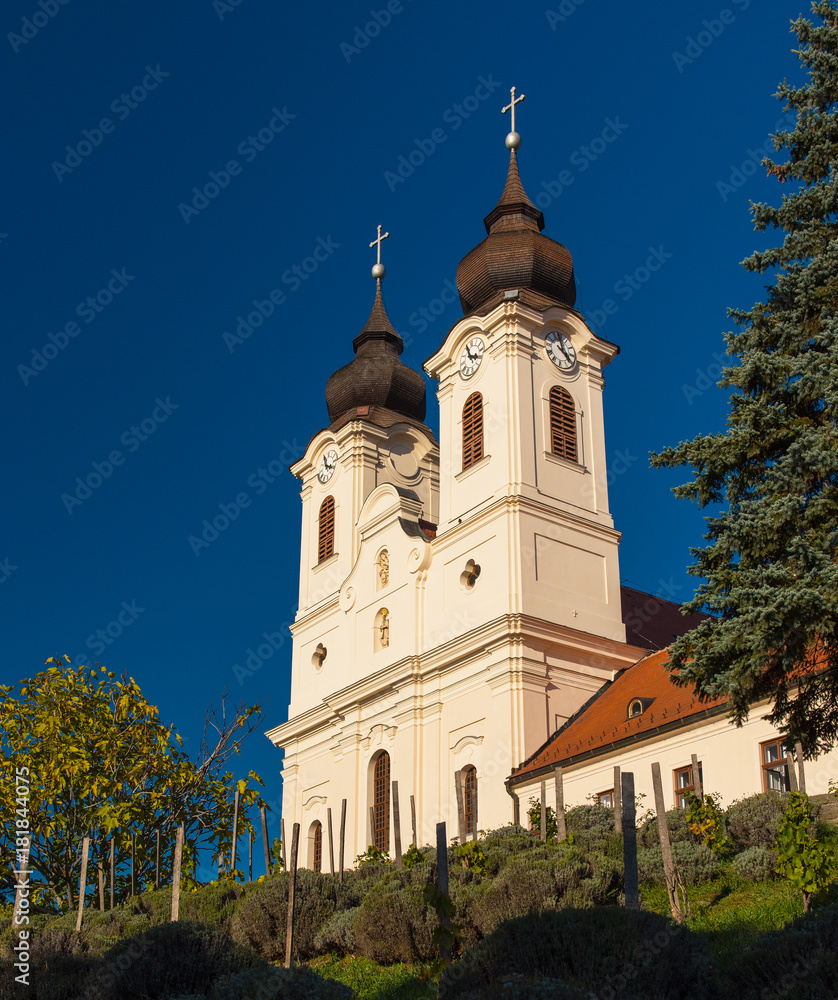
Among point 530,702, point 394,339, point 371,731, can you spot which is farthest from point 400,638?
point 394,339

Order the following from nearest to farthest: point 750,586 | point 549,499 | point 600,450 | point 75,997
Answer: point 75,997
point 750,586
point 549,499
point 600,450

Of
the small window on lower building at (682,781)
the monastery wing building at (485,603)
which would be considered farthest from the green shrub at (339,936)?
the monastery wing building at (485,603)

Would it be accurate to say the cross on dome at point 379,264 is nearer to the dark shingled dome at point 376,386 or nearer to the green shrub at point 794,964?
the dark shingled dome at point 376,386

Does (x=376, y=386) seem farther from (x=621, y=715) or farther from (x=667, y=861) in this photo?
(x=667, y=861)

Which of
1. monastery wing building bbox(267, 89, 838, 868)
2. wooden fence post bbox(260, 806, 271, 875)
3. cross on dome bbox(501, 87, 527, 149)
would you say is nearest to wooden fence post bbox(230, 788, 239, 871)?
wooden fence post bbox(260, 806, 271, 875)

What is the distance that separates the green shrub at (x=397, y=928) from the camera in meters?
16.2

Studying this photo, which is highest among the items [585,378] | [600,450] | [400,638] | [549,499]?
[585,378]

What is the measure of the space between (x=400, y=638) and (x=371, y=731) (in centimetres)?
302

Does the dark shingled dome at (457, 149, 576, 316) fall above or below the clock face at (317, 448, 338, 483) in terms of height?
above

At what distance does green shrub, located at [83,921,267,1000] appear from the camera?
38.5 ft

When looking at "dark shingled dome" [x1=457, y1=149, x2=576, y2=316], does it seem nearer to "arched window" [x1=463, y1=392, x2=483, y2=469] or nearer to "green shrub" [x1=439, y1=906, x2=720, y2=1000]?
"arched window" [x1=463, y1=392, x2=483, y2=469]

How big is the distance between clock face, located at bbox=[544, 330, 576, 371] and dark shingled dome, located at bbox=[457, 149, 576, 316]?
1054 mm

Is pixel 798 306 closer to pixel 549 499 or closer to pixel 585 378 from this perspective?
pixel 549 499

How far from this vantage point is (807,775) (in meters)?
23.6
